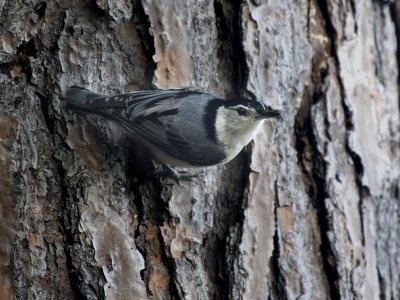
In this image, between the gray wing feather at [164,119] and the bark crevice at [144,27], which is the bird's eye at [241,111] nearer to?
the gray wing feather at [164,119]

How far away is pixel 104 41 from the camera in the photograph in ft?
7.34

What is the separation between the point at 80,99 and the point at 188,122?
1.41 ft

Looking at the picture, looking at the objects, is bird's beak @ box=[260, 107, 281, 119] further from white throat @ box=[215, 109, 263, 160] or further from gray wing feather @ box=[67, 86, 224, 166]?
Result: gray wing feather @ box=[67, 86, 224, 166]

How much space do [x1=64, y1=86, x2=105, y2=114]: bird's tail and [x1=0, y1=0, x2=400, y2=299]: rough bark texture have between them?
0.04 m

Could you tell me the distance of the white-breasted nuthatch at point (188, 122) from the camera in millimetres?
2264

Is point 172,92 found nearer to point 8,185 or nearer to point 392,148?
point 8,185

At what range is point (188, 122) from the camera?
237 cm

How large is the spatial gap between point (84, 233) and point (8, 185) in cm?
27

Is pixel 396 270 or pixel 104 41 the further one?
pixel 396 270

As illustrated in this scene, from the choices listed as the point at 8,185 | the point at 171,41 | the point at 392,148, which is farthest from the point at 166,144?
the point at 392,148

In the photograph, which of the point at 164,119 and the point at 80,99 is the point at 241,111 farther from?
the point at 80,99

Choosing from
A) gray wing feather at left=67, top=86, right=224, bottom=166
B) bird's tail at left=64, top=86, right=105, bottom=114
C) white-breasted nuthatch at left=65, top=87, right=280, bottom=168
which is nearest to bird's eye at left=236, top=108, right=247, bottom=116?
white-breasted nuthatch at left=65, top=87, right=280, bottom=168

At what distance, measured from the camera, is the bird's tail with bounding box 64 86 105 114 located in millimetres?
2096

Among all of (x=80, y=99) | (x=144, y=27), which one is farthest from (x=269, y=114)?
(x=80, y=99)
